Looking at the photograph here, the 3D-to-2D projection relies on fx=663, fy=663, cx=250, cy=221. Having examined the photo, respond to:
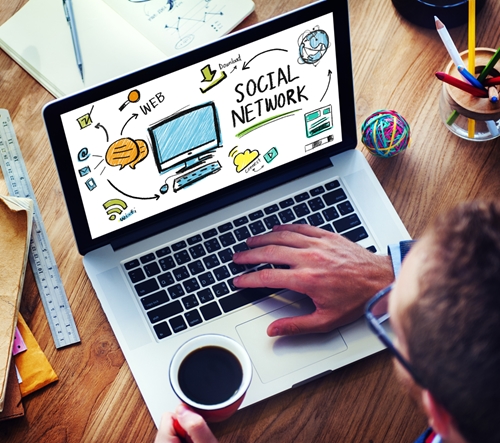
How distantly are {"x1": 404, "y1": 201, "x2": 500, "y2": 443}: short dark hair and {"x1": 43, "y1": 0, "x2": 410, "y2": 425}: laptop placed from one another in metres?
0.35

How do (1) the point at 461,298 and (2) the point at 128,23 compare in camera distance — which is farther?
(2) the point at 128,23

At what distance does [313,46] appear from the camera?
92 centimetres

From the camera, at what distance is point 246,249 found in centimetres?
100

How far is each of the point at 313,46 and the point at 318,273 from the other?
0.32 meters

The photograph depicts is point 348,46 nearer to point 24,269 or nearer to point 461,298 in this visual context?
point 461,298

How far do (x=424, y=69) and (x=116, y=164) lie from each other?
56cm

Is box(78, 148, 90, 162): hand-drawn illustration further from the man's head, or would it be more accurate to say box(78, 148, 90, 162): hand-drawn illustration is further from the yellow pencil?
the yellow pencil

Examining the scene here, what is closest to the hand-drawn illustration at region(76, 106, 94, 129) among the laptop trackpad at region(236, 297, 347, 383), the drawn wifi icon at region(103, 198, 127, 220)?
the drawn wifi icon at region(103, 198, 127, 220)

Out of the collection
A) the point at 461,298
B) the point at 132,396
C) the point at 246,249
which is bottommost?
the point at 132,396

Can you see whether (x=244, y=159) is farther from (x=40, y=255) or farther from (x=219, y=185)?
(x=40, y=255)

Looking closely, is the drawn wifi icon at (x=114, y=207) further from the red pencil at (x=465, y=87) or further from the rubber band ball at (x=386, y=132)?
the red pencil at (x=465, y=87)

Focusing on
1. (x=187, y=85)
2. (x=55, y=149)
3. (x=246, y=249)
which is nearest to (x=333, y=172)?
(x=246, y=249)

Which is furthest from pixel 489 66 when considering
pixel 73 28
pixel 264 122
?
pixel 73 28

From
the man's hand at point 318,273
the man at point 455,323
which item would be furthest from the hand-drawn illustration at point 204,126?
the man at point 455,323
